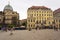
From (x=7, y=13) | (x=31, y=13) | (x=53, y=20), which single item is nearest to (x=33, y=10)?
(x=31, y=13)

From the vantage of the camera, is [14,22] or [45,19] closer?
[45,19]

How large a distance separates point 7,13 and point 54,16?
24323 mm

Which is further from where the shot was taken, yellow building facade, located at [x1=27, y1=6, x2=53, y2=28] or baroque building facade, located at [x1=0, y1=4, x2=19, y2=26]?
baroque building facade, located at [x1=0, y1=4, x2=19, y2=26]

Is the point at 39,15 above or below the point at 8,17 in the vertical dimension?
above

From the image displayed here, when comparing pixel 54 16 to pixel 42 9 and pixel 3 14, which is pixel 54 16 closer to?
pixel 42 9

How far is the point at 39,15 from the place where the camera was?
97062mm

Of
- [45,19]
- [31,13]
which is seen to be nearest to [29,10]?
[31,13]

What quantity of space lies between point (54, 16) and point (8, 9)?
25.0 metres

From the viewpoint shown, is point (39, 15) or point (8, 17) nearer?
point (39, 15)

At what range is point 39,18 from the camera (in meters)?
96.8

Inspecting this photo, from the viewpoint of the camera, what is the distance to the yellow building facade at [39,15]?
311 ft

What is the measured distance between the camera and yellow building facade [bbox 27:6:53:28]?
94875 mm

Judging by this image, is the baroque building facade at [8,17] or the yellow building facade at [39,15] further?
the baroque building facade at [8,17]

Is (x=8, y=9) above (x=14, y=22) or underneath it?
above
